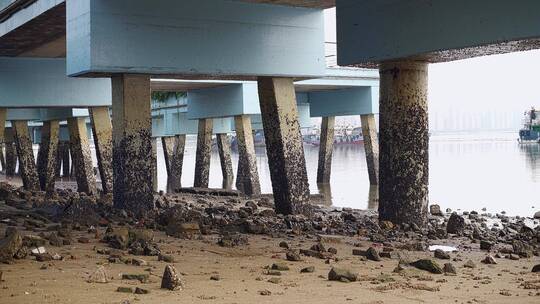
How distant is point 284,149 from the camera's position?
63.9ft

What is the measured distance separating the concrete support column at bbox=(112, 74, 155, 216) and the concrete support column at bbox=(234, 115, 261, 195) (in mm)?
16630

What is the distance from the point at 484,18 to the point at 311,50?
24.8ft

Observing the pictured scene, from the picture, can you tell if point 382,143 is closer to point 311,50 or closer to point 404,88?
point 404,88

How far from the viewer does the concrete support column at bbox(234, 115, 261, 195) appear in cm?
3581

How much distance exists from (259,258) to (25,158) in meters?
28.6

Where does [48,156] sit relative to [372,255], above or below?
above

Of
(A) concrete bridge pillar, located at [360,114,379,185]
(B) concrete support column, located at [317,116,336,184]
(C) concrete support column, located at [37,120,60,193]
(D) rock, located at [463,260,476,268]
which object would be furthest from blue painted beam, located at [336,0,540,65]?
(B) concrete support column, located at [317,116,336,184]

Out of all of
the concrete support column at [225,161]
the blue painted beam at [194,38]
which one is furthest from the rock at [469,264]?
the concrete support column at [225,161]

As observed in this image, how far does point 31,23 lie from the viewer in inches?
850

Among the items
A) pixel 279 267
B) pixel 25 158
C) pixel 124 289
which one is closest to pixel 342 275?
pixel 279 267

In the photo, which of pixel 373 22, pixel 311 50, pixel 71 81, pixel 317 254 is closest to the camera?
pixel 317 254

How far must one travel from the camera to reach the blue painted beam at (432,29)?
42.9 feet

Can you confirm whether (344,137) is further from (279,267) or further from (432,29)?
(279,267)

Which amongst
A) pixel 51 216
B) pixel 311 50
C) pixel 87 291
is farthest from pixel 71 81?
pixel 87 291
